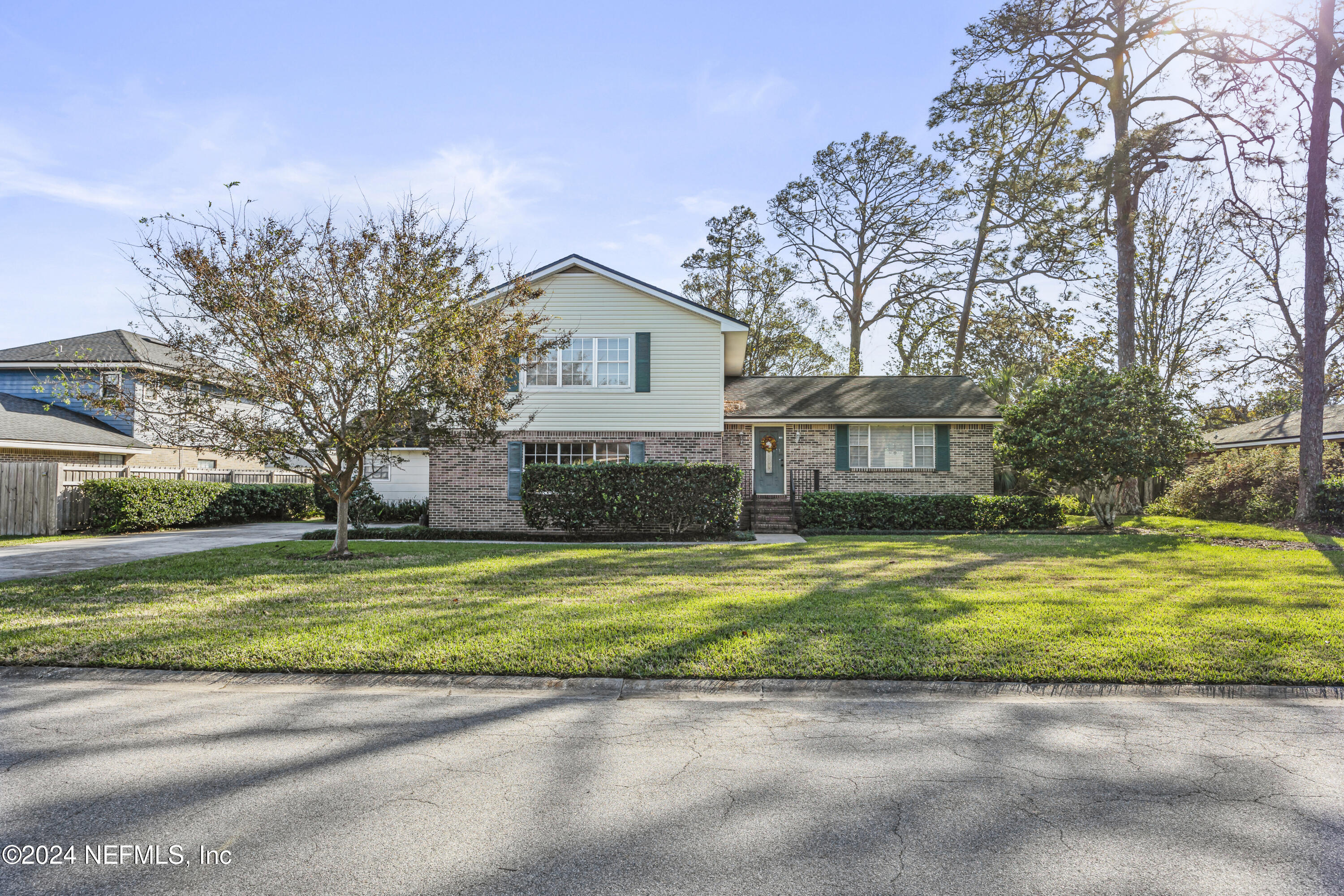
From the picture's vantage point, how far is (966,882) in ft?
8.93

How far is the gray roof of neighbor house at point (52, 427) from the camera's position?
758 inches

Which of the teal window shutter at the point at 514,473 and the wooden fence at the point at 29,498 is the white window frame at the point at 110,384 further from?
the teal window shutter at the point at 514,473

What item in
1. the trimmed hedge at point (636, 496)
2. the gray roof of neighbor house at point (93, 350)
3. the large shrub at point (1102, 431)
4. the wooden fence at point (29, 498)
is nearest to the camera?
the trimmed hedge at point (636, 496)

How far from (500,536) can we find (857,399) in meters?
11.6

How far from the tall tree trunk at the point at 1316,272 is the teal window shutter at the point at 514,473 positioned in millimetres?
18816

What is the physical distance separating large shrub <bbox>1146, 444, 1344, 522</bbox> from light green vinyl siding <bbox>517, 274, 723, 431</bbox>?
14.9 meters

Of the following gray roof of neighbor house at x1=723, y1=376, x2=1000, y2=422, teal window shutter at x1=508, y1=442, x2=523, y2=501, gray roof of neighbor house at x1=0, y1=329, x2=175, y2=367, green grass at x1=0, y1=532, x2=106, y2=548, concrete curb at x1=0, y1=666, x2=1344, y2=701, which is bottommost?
concrete curb at x1=0, y1=666, x2=1344, y2=701

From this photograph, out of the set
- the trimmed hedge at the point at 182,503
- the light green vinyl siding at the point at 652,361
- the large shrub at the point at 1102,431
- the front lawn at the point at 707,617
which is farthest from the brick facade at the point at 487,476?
the large shrub at the point at 1102,431

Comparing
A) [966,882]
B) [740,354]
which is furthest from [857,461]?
[966,882]

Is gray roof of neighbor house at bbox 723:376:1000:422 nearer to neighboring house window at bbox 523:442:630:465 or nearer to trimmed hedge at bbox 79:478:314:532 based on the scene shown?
neighboring house window at bbox 523:442:630:465

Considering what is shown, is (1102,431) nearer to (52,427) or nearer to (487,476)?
(487,476)

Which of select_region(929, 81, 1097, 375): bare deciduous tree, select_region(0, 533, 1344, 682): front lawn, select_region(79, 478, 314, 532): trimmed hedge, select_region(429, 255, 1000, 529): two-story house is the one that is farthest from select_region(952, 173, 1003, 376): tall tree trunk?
select_region(79, 478, 314, 532): trimmed hedge

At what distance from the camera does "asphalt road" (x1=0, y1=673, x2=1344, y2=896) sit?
2.78m

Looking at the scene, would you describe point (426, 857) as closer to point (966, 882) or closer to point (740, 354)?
point (966, 882)
